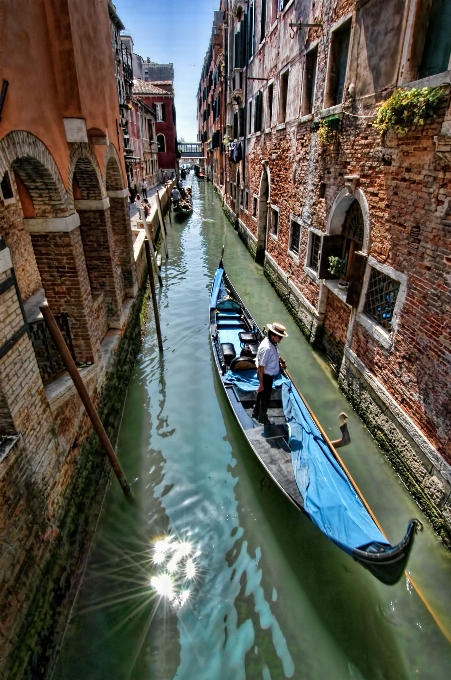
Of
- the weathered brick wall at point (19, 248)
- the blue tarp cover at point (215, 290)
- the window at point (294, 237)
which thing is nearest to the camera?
the weathered brick wall at point (19, 248)

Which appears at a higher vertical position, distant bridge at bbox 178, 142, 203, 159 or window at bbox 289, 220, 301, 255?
distant bridge at bbox 178, 142, 203, 159

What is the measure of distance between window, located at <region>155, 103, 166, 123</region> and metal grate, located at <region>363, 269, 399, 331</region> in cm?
3284

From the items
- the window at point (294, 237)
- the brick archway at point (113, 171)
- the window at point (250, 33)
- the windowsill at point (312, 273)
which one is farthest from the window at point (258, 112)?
the brick archway at point (113, 171)

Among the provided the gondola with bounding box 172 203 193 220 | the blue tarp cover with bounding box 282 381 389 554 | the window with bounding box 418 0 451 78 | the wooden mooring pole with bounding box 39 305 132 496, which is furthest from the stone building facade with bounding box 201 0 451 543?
the gondola with bounding box 172 203 193 220

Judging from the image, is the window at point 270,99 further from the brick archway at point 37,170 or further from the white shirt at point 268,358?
the white shirt at point 268,358

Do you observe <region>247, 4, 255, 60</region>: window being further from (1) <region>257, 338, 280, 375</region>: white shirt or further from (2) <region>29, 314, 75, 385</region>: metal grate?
(2) <region>29, 314, 75, 385</region>: metal grate

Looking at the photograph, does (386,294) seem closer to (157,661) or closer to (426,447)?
(426,447)

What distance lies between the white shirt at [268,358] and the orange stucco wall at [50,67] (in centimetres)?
288

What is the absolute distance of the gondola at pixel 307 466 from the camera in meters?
2.76

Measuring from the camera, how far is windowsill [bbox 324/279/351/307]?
5915 millimetres

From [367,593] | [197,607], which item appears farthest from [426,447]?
[197,607]

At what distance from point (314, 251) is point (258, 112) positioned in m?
6.97

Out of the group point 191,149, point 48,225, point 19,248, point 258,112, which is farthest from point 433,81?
point 191,149

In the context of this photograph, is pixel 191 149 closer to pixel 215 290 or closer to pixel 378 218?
pixel 215 290
